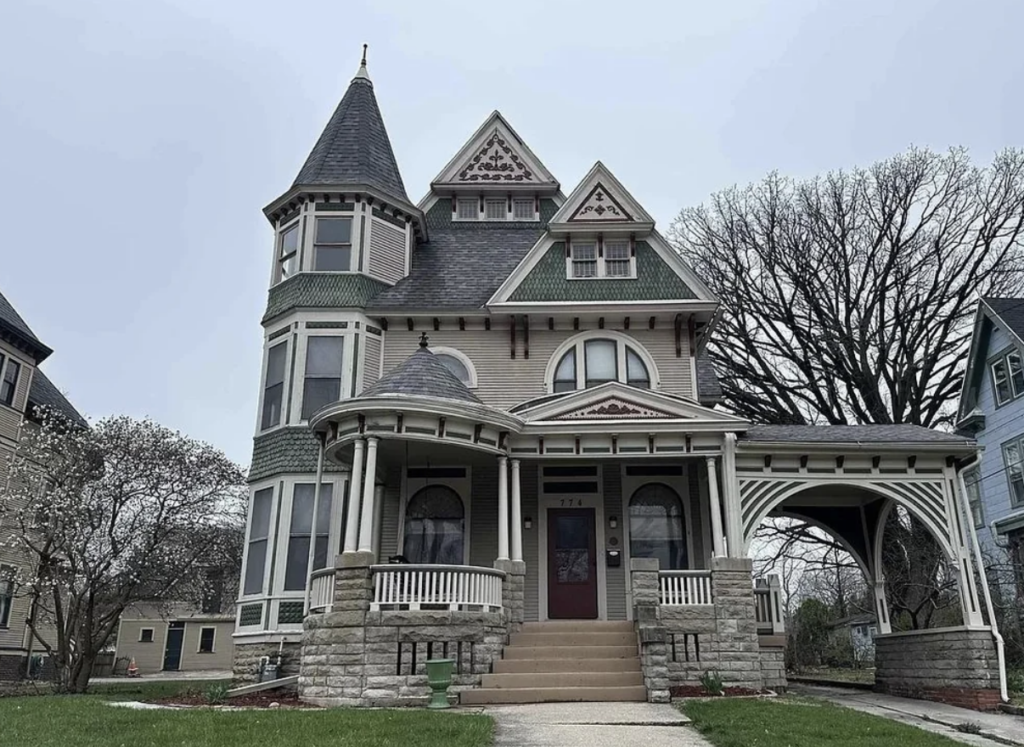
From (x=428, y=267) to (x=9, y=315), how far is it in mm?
14129

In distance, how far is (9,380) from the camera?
23156 mm

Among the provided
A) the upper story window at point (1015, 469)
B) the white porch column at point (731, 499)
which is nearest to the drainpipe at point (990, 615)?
the white porch column at point (731, 499)

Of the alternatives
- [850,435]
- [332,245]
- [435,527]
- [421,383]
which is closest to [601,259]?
[332,245]

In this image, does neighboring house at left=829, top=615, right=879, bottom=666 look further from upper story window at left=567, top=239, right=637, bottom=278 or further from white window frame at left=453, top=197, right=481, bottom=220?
white window frame at left=453, top=197, right=481, bottom=220

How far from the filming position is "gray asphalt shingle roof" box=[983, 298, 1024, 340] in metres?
21.9

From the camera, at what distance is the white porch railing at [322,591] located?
38.3ft

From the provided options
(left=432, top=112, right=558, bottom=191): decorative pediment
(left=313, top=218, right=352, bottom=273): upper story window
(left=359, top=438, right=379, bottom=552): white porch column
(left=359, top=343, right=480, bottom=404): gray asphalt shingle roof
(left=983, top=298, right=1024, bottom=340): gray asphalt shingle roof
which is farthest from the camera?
(left=983, top=298, right=1024, bottom=340): gray asphalt shingle roof

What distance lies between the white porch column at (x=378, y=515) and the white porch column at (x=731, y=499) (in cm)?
592

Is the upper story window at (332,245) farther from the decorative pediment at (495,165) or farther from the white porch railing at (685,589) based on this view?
Result: the white porch railing at (685,589)

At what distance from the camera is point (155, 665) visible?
39.5 m

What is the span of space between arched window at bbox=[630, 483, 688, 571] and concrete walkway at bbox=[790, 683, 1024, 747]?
321 cm

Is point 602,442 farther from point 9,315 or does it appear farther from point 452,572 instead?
point 9,315

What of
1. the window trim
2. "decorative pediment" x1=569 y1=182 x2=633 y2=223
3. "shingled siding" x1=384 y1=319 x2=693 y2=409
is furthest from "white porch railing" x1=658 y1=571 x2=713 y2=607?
the window trim

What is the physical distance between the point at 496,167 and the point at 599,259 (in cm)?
471
